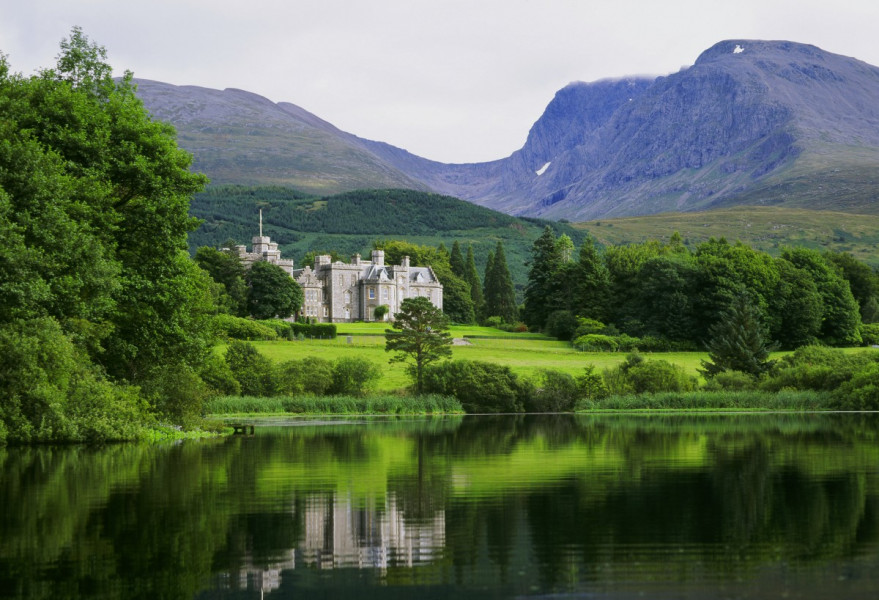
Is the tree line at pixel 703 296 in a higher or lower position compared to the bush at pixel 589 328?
higher

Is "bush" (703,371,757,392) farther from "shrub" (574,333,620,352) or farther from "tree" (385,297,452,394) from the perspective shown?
"shrub" (574,333,620,352)

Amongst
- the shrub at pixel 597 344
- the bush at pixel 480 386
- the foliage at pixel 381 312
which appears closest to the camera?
the bush at pixel 480 386

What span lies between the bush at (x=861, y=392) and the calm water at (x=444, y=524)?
3010 centimetres

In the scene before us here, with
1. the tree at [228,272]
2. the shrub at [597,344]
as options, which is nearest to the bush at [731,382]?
the shrub at [597,344]

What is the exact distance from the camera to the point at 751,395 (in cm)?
5844

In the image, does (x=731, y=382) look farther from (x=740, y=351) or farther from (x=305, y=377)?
(x=305, y=377)

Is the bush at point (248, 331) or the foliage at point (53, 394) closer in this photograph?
the foliage at point (53, 394)

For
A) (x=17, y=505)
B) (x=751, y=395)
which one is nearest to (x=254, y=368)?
(x=751, y=395)

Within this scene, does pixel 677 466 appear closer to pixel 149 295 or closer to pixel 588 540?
pixel 588 540

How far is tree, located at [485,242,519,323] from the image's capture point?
143250 mm

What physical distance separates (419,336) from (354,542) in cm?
5065

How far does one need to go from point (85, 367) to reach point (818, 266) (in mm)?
88731

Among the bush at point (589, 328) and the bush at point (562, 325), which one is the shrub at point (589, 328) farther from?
the bush at point (562, 325)

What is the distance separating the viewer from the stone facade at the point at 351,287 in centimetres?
13550
